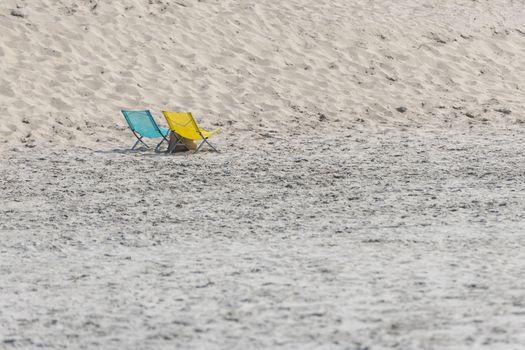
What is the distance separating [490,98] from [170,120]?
5010 mm

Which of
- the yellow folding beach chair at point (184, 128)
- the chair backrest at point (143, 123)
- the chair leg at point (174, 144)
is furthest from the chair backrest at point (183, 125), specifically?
the chair backrest at point (143, 123)

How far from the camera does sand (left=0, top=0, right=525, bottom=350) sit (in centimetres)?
608

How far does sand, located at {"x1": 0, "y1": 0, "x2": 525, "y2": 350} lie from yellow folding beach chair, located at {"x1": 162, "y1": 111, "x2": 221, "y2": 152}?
0.23 meters

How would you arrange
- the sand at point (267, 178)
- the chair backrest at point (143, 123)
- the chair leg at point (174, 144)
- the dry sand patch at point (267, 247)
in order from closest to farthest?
the dry sand patch at point (267, 247) → the sand at point (267, 178) → the chair leg at point (174, 144) → the chair backrest at point (143, 123)

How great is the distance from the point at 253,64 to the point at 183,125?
375 cm

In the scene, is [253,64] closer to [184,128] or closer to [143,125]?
[143,125]

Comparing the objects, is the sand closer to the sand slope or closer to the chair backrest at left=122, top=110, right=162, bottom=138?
the sand slope

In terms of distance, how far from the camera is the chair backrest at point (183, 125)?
1155cm

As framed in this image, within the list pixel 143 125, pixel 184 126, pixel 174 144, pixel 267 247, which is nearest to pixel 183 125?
pixel 184 126

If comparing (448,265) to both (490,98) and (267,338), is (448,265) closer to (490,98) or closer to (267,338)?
(267,338)

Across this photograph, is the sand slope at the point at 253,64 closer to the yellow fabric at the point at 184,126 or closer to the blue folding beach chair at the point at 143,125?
the blue folding beach chair at the point at 143,125

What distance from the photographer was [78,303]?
6.38 m

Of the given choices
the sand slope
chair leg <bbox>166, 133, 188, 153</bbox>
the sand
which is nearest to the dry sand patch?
the sand

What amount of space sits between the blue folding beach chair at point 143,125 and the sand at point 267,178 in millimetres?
254
